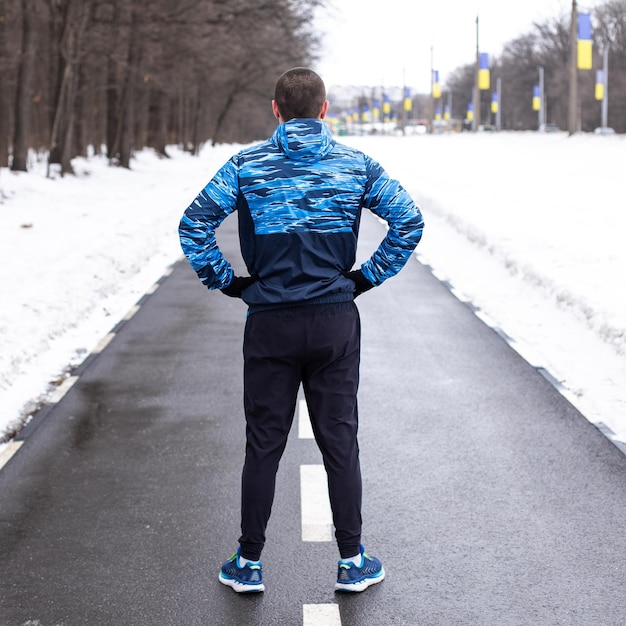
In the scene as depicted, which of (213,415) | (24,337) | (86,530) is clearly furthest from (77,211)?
(86,530)

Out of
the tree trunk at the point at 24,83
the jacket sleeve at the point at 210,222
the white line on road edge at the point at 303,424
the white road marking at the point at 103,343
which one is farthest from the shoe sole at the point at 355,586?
the tree trunk at the point at 24,83

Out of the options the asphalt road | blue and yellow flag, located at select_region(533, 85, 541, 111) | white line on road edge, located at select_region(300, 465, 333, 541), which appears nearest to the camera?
the asphalt road

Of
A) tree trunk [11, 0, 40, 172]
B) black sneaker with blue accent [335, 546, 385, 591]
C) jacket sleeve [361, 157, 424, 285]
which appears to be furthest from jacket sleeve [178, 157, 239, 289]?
tree trunk [11, 0, 40, 172]

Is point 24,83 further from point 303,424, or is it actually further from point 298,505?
point 298,505

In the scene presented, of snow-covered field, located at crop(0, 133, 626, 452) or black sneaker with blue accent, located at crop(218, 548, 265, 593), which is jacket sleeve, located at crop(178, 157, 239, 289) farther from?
snow-covered field, located at crop(0, 133, 626, 452)

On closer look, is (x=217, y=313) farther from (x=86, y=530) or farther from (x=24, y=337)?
(x=86, y=530)

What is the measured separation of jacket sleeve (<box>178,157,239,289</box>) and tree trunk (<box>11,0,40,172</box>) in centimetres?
2686

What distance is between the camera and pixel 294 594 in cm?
452

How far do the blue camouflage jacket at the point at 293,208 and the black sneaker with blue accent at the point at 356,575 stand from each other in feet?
3.53

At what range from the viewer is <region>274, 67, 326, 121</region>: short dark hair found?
416 cm

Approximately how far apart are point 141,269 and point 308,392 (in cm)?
1228

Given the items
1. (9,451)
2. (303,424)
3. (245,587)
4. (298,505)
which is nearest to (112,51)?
(303,424)

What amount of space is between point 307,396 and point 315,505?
1481 mm

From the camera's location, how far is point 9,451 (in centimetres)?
672
